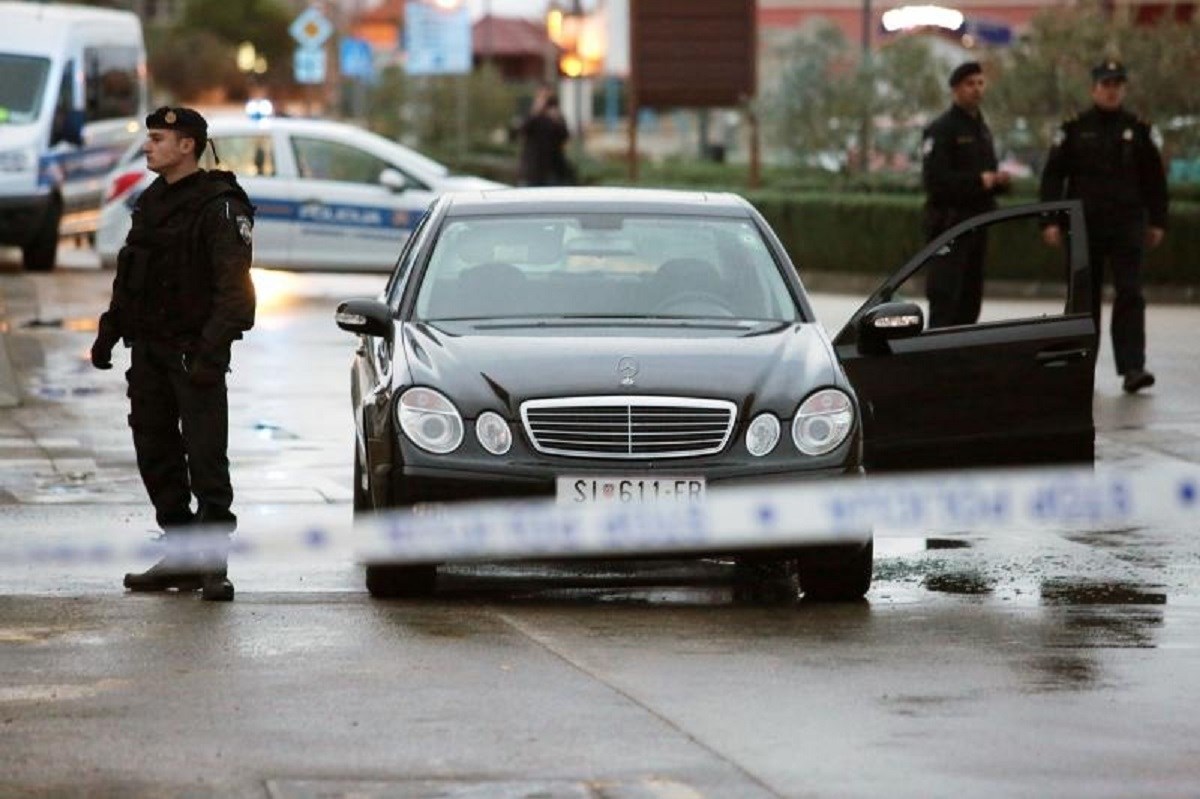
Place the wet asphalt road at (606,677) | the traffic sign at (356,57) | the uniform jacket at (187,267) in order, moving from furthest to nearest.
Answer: the traffic sign at (356,57) → the uniform jacket at (187,267) → the wet asphalt road at (606,677)

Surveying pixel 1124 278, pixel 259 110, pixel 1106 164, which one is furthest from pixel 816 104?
pixel 1106 164

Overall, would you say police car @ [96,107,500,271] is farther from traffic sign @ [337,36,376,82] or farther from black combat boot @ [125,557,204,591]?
traffic sign @ [337,36,376,82]

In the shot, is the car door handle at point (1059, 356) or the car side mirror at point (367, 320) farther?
the car door handle at point (1059, 356)

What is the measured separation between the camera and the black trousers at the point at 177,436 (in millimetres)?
10258

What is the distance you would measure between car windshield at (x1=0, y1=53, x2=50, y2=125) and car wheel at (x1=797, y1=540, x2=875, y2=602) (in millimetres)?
20085

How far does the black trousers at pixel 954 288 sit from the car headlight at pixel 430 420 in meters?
5.63

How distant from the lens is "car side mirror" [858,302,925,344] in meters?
10.9

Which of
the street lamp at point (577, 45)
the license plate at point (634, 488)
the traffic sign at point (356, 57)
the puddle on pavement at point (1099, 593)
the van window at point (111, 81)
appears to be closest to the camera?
the license plate at point (634, 488)

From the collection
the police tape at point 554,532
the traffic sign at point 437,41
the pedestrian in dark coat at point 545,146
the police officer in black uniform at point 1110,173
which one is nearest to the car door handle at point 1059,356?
the police tape at point 554,532

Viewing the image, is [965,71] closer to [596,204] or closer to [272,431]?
[272,431]

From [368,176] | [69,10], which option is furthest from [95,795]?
[69,10]

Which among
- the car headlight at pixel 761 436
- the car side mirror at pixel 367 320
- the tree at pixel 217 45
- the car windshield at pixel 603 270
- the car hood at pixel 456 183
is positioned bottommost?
the tree at pixel 217 45

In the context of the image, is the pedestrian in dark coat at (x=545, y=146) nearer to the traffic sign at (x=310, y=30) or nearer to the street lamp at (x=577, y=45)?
the street lamp at (x=577, y=45)

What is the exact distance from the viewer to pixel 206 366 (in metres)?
10.1
